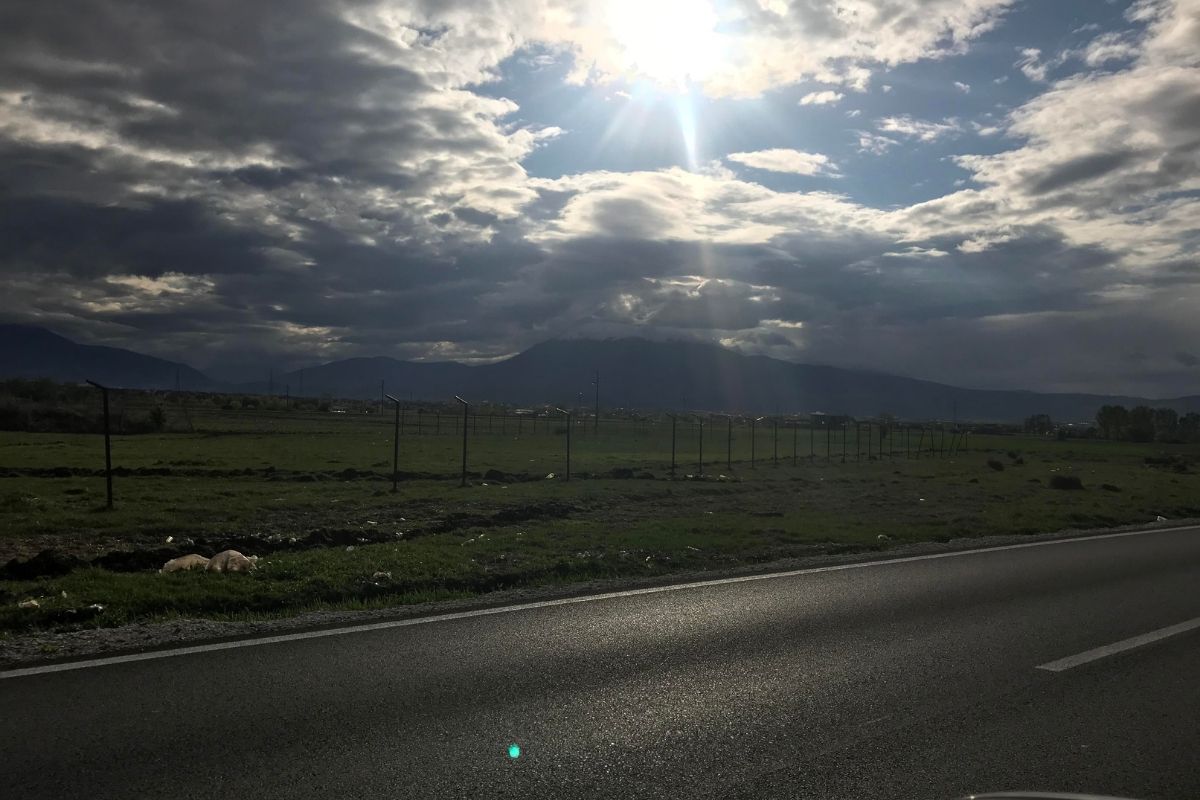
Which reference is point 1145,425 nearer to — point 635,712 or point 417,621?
point 417,621

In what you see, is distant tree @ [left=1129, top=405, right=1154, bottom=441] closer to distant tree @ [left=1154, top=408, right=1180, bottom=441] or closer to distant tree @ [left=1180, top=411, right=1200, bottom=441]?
distant tree @ [left=1154, top=408, right=1180, bottom=441]

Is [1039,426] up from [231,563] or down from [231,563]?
up

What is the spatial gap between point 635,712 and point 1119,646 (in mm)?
4923

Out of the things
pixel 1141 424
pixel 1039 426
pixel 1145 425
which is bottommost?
pixel 1039 426

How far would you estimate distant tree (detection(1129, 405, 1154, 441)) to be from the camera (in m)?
118

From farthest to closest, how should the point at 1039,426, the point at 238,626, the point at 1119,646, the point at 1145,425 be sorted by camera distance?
the point at 1039,426 → the point at 1145,425 → the point at 238,626 → the point at 1119,646

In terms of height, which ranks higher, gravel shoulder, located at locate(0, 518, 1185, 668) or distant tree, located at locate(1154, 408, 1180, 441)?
distant tree, located at locate(1154, 408, 1180, 441)

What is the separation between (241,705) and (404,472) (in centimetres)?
2432

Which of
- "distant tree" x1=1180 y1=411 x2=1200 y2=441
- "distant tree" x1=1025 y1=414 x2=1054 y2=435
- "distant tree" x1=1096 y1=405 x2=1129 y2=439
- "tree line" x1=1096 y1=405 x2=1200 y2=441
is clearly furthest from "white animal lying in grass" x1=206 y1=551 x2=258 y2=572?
"distant tree" x1=1025 y1=414 x2=1054 y2=435

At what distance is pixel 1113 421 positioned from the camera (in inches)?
4941

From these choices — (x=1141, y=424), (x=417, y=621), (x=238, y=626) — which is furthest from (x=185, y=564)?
(x=1141, y=424)

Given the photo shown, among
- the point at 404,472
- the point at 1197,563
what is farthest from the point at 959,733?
the point at 404,472

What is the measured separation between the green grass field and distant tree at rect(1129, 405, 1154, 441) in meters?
92.1

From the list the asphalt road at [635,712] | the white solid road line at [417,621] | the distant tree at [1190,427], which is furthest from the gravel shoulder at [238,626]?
the distant tree at [1190,427]
